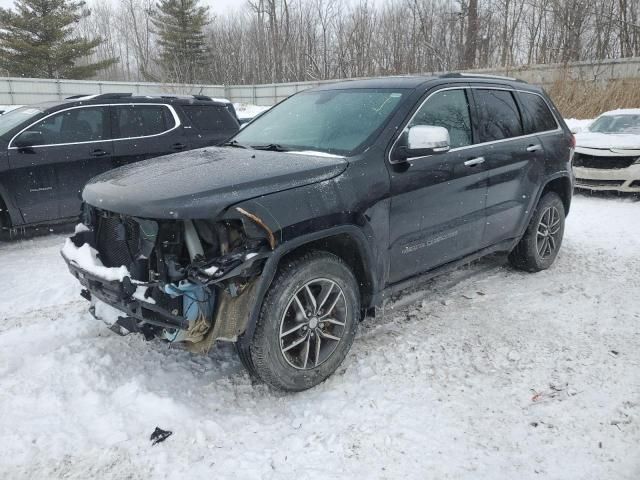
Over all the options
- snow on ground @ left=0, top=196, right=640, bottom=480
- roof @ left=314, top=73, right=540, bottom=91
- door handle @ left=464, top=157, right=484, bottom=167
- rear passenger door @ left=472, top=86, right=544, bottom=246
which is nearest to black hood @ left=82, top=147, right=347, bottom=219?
roof @ left=314, top=73, right=540, bottom=91

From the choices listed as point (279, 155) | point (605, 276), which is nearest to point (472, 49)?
point (605, 276)

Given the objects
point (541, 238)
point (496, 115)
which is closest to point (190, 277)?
point (496, 115)

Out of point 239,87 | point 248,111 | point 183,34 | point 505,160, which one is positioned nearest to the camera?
Answer: point 505,160

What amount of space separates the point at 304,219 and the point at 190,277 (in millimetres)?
714

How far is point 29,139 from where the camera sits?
229 inches

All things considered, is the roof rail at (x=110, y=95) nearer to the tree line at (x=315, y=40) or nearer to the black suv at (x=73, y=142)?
the black suv at (x=73, y=142)

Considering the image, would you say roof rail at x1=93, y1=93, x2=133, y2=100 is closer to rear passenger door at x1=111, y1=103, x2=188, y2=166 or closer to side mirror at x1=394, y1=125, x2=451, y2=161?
rear passenger door at x1=111, y1=103, x2=188, y2=166

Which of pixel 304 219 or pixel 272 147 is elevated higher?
pixel 272 147

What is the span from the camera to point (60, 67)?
37.2 m

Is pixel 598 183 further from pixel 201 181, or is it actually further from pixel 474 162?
pixel 201 181

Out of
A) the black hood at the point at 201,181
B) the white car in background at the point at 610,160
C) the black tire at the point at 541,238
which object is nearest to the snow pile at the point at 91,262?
the black hood at the point at 201,181

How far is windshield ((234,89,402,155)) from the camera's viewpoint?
3.52 m

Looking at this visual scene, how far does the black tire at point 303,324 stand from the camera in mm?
2840

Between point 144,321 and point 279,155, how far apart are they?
1.40 meters
